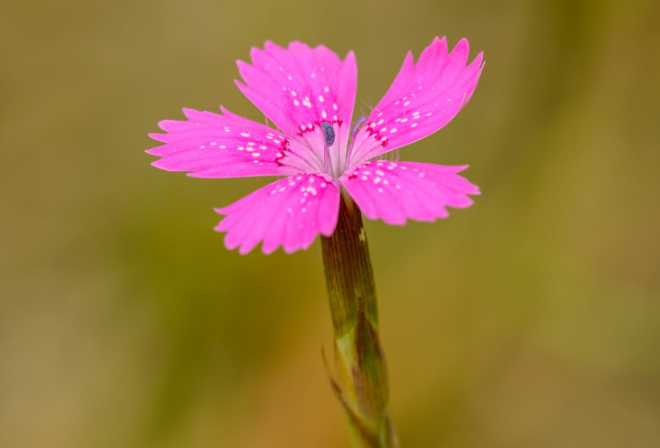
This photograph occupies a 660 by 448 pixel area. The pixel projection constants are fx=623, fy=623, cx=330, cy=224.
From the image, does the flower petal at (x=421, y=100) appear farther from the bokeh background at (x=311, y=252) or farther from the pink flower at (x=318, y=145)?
the bokeh background at (x=311, y=252)

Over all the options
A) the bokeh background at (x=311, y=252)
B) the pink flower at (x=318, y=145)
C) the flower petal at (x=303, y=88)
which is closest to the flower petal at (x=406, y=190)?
the pink flower at (x=318, y=145)

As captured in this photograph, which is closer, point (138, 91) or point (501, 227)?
point (501, 227)

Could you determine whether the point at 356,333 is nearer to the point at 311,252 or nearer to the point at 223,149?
the point at 223,149

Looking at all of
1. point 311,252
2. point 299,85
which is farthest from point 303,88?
point 311,252

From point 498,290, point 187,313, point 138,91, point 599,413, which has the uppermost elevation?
point 138,91

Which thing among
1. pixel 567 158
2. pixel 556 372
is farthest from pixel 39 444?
pixel 567 158

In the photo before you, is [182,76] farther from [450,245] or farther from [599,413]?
[599,413]
